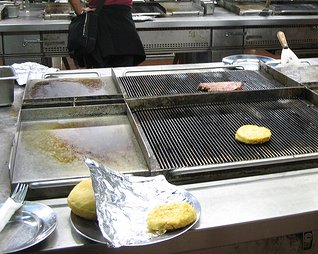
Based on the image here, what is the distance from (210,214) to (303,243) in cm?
36

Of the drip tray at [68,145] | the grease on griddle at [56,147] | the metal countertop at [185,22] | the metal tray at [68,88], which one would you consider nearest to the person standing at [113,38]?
the metal countertop at [185,22]

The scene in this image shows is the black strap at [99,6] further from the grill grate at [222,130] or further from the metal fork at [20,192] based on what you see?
the metal fork at [20,192]

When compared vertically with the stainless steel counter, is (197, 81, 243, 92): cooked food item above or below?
above

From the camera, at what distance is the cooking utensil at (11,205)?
3.92 ft

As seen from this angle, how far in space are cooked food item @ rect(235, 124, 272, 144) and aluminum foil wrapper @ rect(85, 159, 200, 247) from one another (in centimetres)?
40

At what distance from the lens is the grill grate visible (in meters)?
1.57

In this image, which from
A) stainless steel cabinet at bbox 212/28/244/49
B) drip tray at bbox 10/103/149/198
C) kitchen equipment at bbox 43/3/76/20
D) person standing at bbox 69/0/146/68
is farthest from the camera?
stainless steel cabinet at bbox 212/28/244/49

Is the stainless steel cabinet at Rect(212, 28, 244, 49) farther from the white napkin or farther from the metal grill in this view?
the white napkin

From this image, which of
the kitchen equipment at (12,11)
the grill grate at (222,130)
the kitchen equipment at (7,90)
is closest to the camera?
the grill grate at (222,130)

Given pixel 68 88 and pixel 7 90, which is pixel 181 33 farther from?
pixel 7 90

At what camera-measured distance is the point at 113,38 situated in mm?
3326

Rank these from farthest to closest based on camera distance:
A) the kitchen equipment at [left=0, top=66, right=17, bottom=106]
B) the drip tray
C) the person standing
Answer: the person standing < the kitchen equipment at [left=0, top=66, right=17, bottom=106] < the drip tray

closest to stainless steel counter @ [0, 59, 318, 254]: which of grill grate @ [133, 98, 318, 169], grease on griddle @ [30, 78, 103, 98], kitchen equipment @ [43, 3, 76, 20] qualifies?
grill grate @ [133, 98, 318, 169]

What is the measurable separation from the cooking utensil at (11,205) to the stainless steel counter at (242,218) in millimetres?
63
